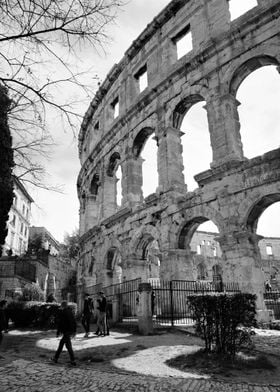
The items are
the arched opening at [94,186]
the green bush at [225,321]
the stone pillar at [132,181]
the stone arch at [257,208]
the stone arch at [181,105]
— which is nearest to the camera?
the green bush at [225,321]

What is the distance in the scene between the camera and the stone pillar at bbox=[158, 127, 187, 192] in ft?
45.5

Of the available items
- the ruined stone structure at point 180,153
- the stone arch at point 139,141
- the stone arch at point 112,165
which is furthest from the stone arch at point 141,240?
the stone arch at point 112,165

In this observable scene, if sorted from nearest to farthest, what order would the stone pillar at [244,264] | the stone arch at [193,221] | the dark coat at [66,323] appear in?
the dark coat at [66,323] → the stone pillar at [244,264] → the stone arch at [193,221]

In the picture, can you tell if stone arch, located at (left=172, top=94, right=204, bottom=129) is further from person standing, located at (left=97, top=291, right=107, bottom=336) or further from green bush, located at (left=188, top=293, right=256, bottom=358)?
green bush, located at (left=188, top=293, right=256, bottom=358)

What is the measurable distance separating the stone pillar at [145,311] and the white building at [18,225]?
32.5 m

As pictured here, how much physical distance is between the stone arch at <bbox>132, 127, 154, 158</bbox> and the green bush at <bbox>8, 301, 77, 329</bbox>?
8021 mm

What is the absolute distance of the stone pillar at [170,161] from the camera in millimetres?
13883

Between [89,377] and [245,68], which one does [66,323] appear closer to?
[89,377]

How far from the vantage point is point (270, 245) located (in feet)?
130

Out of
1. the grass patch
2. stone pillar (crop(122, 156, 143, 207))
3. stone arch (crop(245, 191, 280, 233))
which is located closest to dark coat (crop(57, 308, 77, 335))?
the grass patch

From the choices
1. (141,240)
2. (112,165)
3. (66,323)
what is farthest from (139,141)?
(66,323)

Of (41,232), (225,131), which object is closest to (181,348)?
(225,131)

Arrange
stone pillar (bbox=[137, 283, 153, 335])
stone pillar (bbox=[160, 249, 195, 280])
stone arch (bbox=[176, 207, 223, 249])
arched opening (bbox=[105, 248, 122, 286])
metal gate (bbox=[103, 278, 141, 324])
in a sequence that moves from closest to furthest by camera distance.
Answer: stone pillar (bbox=[137, 283, 153, 335]), stone arch (bbox=[176, 207, 223, 249]), metal gate (bbox=[103, 278, 141, 324]), stone pillar (bbox=[160, 249, 195, 280]), arched opening (bbox=[105, 248, 122, 286])

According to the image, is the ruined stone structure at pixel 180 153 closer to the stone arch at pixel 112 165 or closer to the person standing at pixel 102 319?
the stone arch at pixel 112 165
